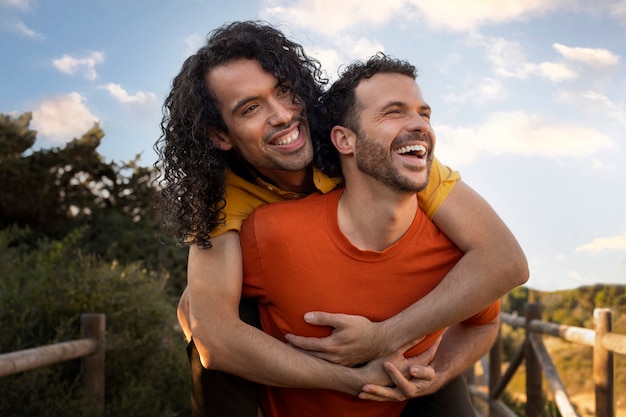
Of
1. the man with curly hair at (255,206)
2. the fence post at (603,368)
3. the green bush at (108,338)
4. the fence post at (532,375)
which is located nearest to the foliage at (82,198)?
the green bush at (108,338)

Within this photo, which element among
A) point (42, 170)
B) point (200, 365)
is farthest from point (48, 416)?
point (42, 170)

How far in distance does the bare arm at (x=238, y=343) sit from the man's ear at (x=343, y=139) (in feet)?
1.59

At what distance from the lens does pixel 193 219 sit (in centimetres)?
246

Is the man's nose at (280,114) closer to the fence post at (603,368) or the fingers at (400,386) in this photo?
the fingers at (400,386)

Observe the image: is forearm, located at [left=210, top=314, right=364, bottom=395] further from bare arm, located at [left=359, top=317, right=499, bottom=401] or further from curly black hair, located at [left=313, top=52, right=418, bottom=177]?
curly black hair, located at [left=313, top=52, right=418, bottom=177]

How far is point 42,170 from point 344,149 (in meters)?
9.93

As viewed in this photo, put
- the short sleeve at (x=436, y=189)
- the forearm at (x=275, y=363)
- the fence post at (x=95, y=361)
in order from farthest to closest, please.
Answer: the fence post at (x=95, y=361) < the short sleeve at (x=436, y=189) < the forearm at (x=275, y=363)

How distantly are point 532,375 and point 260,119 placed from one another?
3.97m

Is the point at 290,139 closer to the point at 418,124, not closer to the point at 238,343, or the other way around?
the point at 418,124

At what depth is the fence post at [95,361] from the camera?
16.8 ft

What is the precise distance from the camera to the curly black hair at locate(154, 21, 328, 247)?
252cm

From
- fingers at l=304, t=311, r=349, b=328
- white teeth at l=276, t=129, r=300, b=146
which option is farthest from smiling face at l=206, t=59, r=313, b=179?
fingers at l=304, t=311, r=349, b=328

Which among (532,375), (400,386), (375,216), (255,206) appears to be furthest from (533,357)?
(255,206)

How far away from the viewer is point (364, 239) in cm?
245
